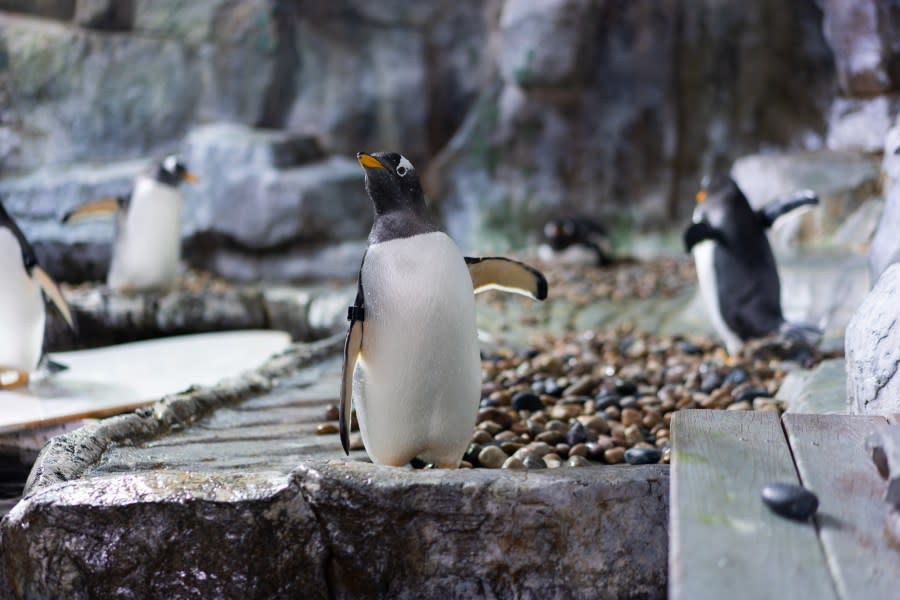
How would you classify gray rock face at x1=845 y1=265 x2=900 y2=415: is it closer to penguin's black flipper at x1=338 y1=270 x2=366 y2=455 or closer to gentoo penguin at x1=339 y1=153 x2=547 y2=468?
gentoo penguin at x1=339 y1=153 x2=547 y2=468

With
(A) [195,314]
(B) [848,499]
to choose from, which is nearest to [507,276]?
(B) [848,499]

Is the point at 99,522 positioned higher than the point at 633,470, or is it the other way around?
the point at 633,470

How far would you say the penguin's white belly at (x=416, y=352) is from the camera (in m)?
2.47

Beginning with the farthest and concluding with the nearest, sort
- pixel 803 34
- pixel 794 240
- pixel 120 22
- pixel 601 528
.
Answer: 1. pixel 120 22
2. pixel 803 34
3. pixel 794 240
4. pixel 601 528

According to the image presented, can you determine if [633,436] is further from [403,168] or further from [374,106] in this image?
[374,106]

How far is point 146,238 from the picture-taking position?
6523mm

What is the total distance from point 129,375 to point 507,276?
276 cm

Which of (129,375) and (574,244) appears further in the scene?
(574,244)

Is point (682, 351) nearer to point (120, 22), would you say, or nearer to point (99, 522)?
point (99, 522)

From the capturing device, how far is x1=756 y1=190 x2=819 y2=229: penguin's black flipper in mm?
4797

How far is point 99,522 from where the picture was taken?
2.16m

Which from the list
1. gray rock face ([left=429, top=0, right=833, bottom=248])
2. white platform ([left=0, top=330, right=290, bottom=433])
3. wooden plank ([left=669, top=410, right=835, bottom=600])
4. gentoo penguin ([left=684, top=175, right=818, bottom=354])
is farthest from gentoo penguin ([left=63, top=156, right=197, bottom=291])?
wooden plank ([left=669, top=410, right=835, bottom=600])

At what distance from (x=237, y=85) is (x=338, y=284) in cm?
308

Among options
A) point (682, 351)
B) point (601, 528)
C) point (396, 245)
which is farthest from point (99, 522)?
point (682, 351)
